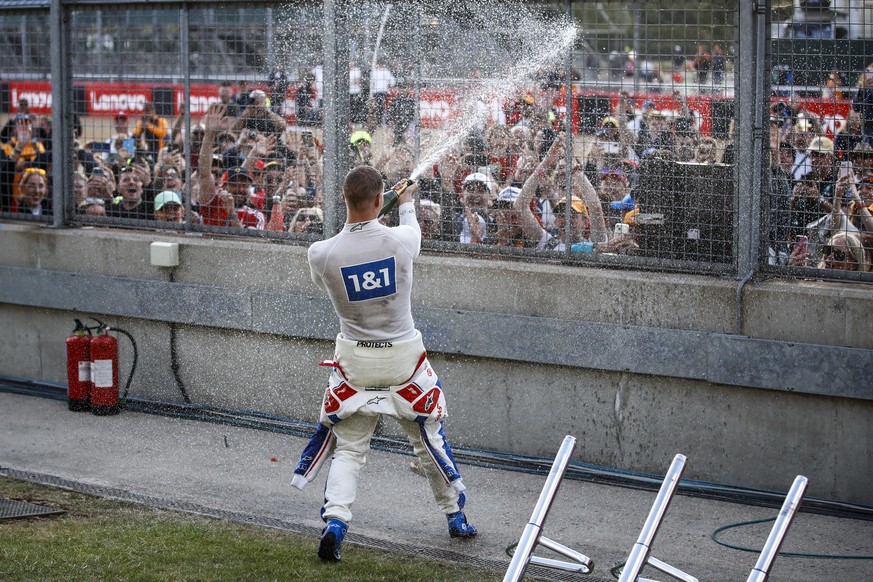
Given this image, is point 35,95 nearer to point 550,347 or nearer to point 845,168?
point 550,347

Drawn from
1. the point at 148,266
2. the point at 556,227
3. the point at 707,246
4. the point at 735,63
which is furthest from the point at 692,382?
the point at 148,266

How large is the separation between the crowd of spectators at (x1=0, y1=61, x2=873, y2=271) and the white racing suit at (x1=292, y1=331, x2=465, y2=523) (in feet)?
7.34

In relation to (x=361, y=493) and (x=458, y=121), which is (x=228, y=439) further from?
(x=458, y=121)

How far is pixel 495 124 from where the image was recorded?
8.43 meters

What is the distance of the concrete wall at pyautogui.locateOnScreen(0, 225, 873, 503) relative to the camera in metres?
7.32

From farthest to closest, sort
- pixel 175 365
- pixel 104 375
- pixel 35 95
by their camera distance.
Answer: pixel 35 95, pixel 175 365, pixel 104 375

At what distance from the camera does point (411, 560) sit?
6289 millimetres

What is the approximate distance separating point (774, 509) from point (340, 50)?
4288 mm

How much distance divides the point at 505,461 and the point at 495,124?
87.3 inches

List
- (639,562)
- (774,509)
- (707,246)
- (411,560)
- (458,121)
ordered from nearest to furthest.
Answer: (639,562) < (411,560) < (774,509) < (707,246) < (458,121)

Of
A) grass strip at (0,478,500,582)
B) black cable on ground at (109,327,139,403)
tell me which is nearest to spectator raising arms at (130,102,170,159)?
black cable on ground at (109,327,139,403)

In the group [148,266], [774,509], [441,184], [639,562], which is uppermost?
[441,184]

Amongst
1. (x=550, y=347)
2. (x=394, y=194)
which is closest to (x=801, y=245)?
(x=550, y=347)

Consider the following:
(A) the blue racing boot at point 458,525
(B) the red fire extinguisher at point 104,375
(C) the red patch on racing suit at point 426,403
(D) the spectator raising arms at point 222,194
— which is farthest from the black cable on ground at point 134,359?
(C) the red patch on racing suit at point 426,403
